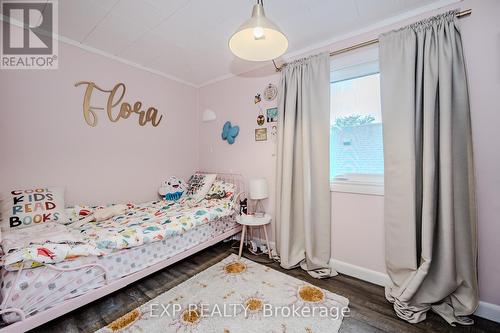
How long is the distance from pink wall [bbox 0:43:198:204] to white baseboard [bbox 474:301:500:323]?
3635mm

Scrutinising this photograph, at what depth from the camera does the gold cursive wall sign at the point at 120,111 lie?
245 centimetres

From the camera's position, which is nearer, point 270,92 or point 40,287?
point 40,287

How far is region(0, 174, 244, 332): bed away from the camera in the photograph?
1286 millimetres

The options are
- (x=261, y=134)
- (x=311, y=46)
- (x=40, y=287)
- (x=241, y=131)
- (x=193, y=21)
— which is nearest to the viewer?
(x=40, y=287)

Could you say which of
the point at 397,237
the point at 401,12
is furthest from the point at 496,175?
the point at 401,12

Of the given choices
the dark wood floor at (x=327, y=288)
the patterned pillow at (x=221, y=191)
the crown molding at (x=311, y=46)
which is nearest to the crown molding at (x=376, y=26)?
the crown molding at (x=311, y=46)

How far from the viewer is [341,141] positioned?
92.5 inches

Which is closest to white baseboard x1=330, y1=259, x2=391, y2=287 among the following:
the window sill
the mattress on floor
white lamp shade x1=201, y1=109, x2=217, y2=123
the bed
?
the window sill

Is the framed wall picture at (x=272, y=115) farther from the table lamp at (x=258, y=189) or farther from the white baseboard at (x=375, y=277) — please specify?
the white baseboard at (x=375, y=277)

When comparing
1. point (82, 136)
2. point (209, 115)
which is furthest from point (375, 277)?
point (82, 136)

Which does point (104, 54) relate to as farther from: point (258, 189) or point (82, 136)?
point (258, 189)

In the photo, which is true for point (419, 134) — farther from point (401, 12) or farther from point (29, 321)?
point (29, 321)

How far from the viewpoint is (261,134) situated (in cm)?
284

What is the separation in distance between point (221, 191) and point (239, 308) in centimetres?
150
